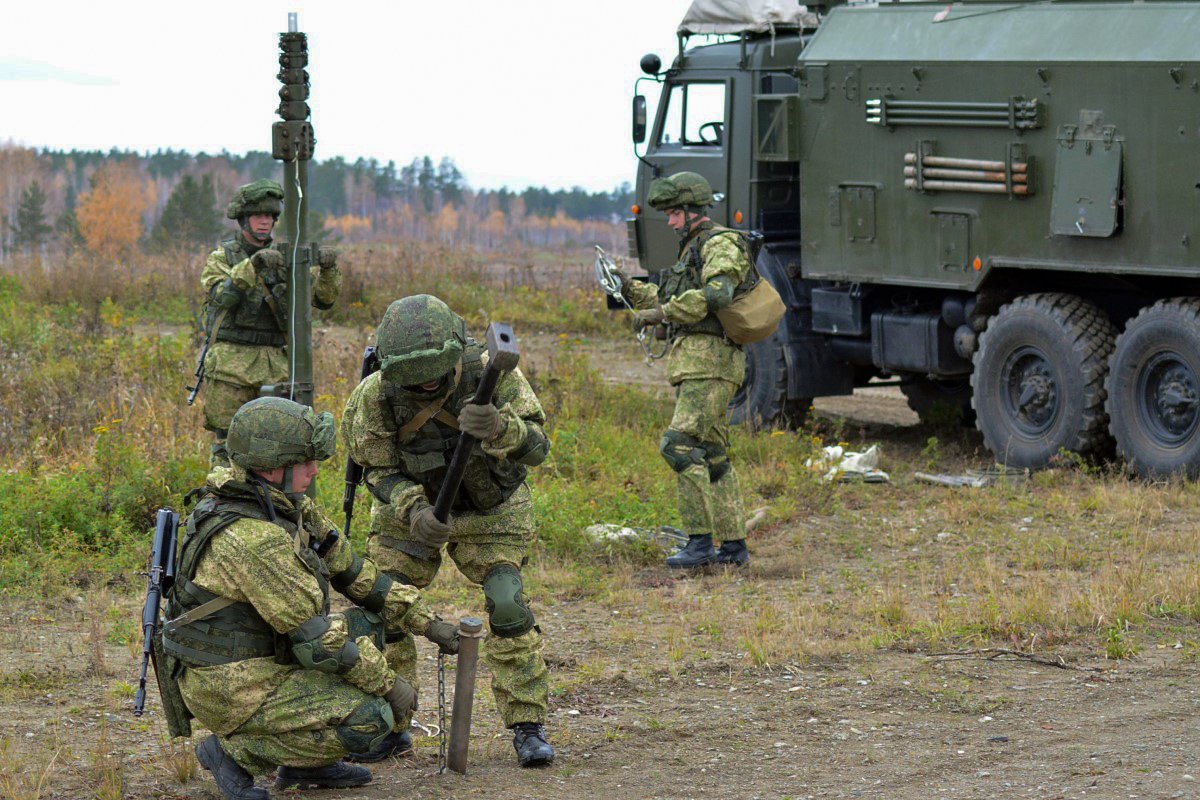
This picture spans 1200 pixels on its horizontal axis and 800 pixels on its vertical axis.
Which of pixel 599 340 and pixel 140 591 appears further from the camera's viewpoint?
pixel 599 340

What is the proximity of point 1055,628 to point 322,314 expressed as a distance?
1304cm

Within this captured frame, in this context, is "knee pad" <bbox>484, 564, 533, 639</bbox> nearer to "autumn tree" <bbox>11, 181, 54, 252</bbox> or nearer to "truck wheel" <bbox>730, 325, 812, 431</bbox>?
"truck wheel" <bbox>730, 325, 812, 431</bbox>

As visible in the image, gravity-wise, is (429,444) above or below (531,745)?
above

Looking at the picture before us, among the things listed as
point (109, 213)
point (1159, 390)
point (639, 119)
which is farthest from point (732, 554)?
point (109, 213)

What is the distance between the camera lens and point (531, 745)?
5.20 meters

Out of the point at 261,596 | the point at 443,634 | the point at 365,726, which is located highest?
the point at 261,596

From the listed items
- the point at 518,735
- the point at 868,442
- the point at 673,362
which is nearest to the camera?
the point at 518,735

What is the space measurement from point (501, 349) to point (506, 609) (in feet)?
3.43

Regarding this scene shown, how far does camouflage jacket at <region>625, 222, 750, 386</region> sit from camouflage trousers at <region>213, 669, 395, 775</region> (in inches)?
149

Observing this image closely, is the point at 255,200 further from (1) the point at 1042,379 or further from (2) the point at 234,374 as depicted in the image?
(1) the point at 1042,379

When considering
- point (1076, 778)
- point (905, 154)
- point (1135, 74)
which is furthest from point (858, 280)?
point (1076, 778)

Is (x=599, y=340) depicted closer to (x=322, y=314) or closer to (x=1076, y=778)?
(x=322, y=314)

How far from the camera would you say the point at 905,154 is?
10742 mm

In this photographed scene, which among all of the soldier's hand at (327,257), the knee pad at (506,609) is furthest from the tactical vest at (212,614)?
the soldier's hand at (327,257)
